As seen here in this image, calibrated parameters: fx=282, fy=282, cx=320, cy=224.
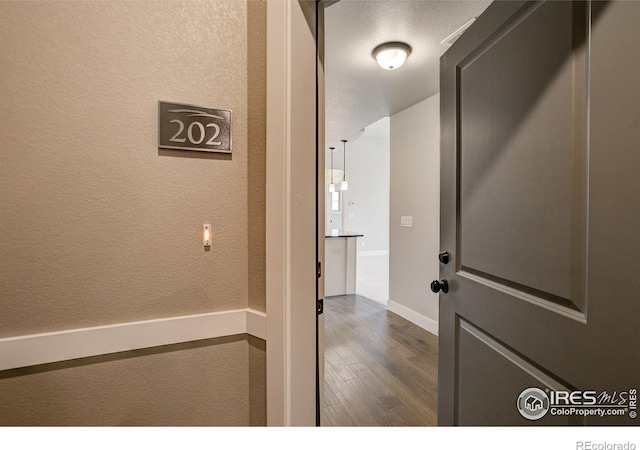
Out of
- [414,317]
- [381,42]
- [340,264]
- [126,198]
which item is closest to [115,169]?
[126,198]

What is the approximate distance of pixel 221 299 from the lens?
104cm

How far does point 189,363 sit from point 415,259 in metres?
2.92

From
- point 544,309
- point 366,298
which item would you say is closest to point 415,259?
point 366,298

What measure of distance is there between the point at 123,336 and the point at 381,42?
2.33 meters

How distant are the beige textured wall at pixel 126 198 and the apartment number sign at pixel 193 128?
3 cm

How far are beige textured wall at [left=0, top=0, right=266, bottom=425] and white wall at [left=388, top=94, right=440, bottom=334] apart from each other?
2.53 m

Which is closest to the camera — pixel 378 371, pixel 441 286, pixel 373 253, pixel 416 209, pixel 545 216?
pixel 545 216

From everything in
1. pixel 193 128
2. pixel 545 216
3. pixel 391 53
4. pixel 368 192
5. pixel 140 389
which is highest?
pixel 391 53

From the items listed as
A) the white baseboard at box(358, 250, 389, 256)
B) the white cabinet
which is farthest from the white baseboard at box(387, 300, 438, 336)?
the white baseboard at box(358, 250, 389, 256)

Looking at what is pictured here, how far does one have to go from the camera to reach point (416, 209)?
3385 mm

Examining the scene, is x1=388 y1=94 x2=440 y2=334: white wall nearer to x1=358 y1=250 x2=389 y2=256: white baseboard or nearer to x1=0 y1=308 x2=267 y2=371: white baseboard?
x1=0 y1=308 x2=267 y2=371: white baseboard

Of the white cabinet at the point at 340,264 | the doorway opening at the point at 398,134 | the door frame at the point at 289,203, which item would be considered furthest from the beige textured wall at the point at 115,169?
the white cabinet at the point at 340,264

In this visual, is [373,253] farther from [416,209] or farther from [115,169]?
[115,169]

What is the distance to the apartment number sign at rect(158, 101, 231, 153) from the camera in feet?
3.12
